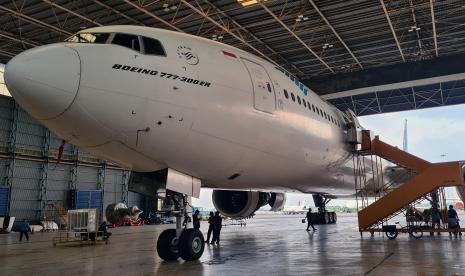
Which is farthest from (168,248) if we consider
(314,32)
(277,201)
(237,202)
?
(314,32)

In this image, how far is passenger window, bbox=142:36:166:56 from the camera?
25.0 feet

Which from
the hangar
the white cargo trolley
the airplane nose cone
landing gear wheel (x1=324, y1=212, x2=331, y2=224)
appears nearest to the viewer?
the airplane nose cone

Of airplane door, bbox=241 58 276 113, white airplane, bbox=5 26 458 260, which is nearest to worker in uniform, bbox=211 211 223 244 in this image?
white airplane, bbox=5 26 458 260

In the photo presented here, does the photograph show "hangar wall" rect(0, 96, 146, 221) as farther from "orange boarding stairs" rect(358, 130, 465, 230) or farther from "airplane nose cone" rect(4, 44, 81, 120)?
"airplane nose cone" rect(4, 44, 81, 120)

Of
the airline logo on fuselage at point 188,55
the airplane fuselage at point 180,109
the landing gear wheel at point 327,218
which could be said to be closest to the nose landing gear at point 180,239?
the airplane fuselage at point 180,109

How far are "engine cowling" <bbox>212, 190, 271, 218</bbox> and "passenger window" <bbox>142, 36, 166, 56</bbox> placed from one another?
8.32 meters

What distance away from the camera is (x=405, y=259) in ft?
29.5

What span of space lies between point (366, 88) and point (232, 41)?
7848 mm

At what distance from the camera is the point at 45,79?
6516mm

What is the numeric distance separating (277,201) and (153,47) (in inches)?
471

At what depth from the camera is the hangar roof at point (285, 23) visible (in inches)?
749

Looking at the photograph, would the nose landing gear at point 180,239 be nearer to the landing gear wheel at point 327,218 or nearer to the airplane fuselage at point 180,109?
the airplane fuselage at point 180,109

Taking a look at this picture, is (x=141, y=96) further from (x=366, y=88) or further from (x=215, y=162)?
(x=366, y=88)

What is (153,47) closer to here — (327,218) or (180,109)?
(180,109)
